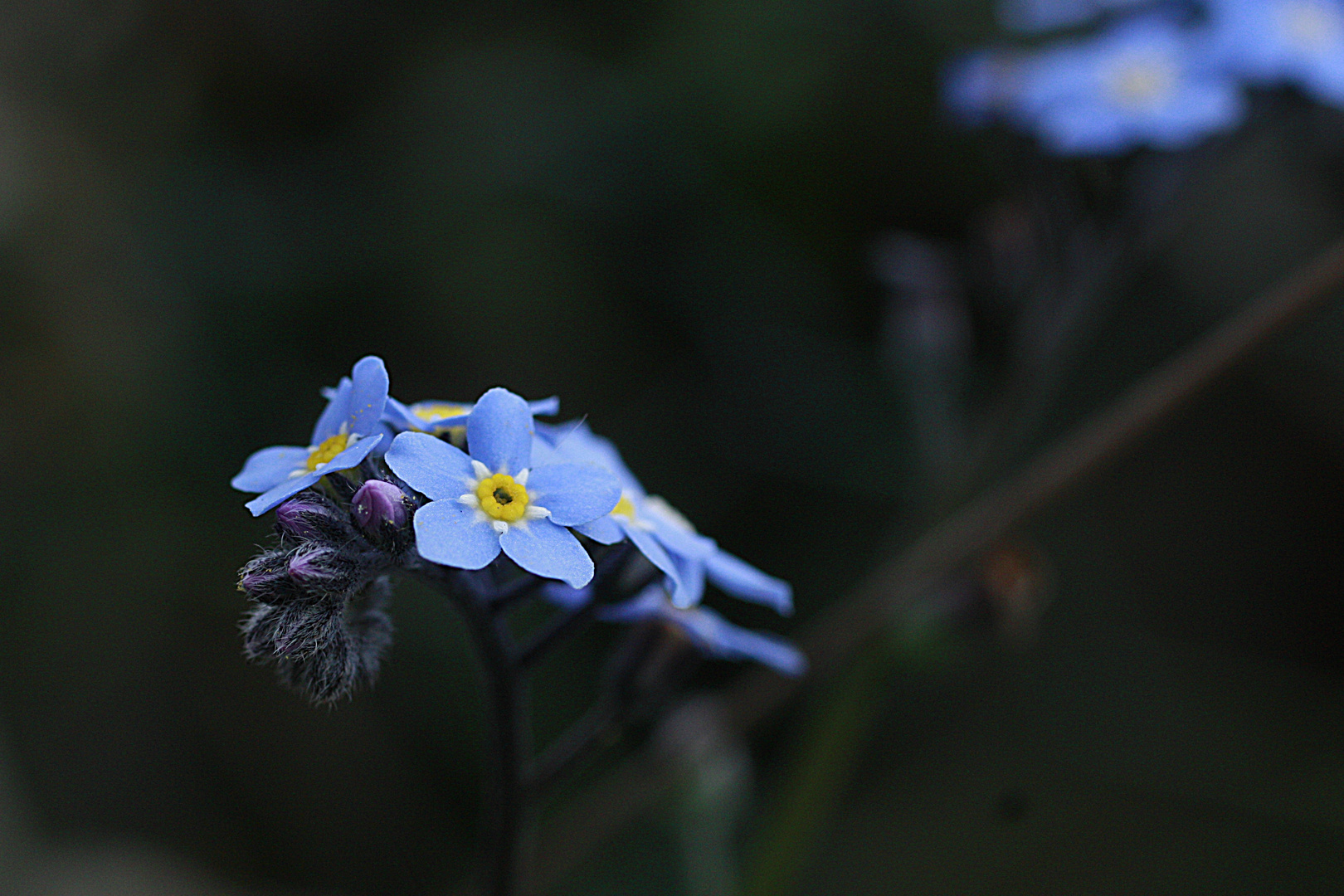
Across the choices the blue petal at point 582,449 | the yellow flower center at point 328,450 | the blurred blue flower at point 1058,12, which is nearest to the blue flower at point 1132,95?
the blurred blue flower at point 1058,12

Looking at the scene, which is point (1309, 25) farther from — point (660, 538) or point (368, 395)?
point (368, 395)

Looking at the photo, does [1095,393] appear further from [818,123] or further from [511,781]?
[511,781]

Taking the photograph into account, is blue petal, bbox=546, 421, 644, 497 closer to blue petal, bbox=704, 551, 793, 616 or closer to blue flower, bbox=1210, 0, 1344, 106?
blue petal, bbox=704, 551, 793, 616

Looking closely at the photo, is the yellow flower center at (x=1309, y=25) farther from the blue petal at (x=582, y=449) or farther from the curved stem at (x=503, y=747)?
the curved stem at (x=503, y=747)

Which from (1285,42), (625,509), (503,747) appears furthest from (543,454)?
(1285,42)

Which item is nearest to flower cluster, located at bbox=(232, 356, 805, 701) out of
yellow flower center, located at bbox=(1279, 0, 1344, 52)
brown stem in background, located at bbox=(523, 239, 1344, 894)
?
brown stem in background, located at bbox=(523, 239, 1344, 894)

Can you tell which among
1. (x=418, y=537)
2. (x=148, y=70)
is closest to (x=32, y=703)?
(x=148, y=70)

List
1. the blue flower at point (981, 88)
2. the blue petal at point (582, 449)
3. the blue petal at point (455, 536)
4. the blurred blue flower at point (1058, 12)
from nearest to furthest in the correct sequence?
the blue petal at point (455, 536) → the blue petal at point (582, 449) → the blue flower at point (981, 88) → the blurred blue flower at point (1058, 12)
